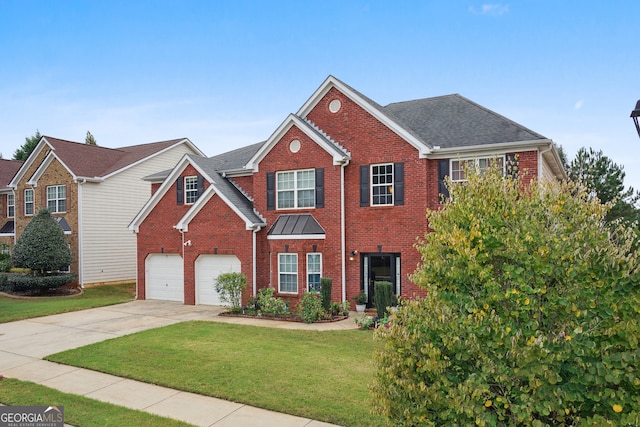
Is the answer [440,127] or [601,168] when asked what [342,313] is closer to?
[440,127]

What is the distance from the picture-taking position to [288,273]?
17594 millimetres

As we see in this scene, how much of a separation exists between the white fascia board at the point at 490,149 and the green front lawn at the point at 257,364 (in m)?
7.05

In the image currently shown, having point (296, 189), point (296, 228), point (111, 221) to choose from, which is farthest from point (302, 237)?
point (111, 221)

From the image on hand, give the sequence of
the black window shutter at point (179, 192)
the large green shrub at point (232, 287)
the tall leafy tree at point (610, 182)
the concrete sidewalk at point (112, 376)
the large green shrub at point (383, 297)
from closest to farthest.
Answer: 1. the concrete sidewalk at point (112, 376)
2. the large green shrub at point (383, 297)
3. the large green shrub at point (232, 287)
4. the black window shutter at point (179, 192)
5. the tall leafy tree at point (610, 182)

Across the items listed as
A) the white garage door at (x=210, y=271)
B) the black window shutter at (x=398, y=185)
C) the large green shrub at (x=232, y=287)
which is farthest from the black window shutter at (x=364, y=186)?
the white garage door at (x=210, y=271)

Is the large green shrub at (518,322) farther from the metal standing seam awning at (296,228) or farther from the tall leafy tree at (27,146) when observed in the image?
the tall leafy tree at (27,146)

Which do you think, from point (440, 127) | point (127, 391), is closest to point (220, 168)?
point (440, 127)

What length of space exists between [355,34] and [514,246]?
1724cm

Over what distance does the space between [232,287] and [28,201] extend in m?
20.8

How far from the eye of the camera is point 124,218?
91.1 feet

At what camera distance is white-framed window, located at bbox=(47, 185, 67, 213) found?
26297 mm

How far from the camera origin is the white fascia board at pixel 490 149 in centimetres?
1420

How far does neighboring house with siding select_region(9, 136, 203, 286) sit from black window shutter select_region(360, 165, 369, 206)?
58.5ft

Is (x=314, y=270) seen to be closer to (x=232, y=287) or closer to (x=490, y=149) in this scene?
(x=232, y=287)
